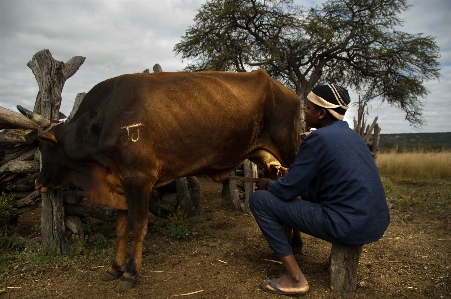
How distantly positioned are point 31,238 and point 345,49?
16866 mm

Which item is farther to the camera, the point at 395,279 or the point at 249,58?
the point at 249,58

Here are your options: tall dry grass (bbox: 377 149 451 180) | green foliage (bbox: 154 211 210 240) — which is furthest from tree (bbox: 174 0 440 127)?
green foliage (bbox: 154 211 210 240)

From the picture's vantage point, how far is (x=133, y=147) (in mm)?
4137

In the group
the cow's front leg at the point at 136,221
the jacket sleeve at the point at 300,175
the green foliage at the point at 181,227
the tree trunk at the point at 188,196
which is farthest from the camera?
the tree trunk at the point at 188,196

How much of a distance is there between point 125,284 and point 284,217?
1.75 metres

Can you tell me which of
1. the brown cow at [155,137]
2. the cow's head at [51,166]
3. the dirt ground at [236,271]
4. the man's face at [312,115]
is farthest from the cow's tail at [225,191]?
the man's face at [312,115]

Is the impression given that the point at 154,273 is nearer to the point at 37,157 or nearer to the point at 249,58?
the point at 37,157

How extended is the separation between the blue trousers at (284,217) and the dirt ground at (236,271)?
0.53 m

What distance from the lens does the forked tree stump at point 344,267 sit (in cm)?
366

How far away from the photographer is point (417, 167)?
16734 millimetres

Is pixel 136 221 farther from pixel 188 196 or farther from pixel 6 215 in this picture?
pixel 188 196

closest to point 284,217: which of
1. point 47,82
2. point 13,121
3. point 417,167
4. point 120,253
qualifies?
point 120,253

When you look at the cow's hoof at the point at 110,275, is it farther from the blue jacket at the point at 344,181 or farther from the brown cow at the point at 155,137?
the blue jacket at the point at 344,181

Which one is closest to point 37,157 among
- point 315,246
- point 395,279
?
point 315,246
